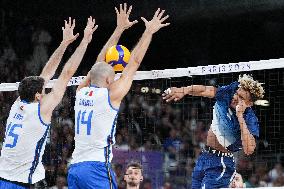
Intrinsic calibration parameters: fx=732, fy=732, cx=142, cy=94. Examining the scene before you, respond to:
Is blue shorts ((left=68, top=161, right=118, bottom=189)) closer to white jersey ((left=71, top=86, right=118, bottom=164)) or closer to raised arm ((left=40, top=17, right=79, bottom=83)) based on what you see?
white jersey ((left=71, top=86, right=118, bottom=164))

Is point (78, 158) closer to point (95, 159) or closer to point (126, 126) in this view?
point (95, 159)

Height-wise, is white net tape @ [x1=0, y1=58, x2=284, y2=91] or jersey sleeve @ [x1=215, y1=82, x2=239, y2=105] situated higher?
white net tape @ [x1=0, y1=58, x2=284, y2=91]

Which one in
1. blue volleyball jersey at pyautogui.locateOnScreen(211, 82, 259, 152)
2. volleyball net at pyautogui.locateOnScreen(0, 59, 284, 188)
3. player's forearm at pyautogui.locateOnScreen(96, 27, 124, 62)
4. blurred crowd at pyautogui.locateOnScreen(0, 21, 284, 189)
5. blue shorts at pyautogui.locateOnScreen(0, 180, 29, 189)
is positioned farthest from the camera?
volleyball net at pyautogui.locateOnScreen(0, 59, 284, 188)

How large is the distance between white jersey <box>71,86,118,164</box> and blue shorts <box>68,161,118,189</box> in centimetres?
7

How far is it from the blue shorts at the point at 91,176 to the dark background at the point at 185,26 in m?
10.5

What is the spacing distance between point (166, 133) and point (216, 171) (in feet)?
19.0

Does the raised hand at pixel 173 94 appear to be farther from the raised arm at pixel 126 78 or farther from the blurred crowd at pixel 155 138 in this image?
the blurred crowd at pixel 155 138

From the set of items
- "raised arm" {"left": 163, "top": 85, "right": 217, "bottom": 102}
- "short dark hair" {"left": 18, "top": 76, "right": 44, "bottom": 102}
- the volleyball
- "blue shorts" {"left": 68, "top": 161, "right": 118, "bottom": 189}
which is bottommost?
"blue shorts" {"left": 68, "top": 161, "right": 118, "bottom": 189}

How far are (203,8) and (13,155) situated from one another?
10.8m

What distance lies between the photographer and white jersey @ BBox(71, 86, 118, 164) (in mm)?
7941

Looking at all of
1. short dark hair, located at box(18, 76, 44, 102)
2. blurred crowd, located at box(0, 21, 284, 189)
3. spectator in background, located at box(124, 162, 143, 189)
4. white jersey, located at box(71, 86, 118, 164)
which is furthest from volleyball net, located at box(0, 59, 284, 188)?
white jersey, located at box(71, 86, 118, 164)

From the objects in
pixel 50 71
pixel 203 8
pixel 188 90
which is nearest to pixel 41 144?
pixel 50 71

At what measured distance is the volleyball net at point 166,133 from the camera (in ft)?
44.4

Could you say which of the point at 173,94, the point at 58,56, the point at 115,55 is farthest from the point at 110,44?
the point at 173,94
